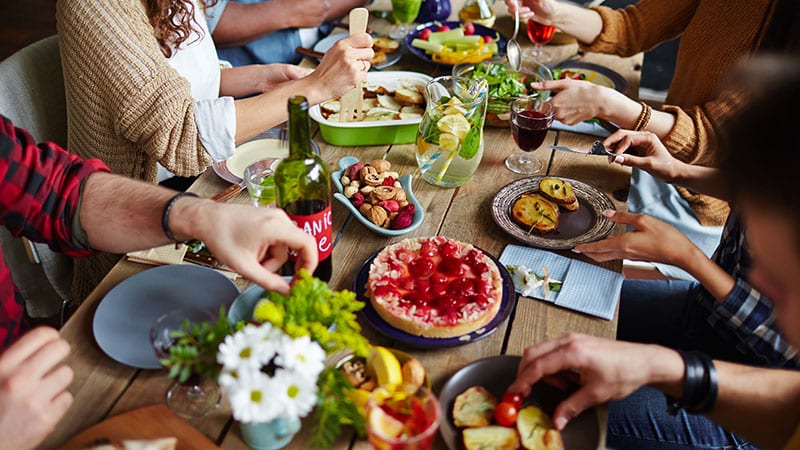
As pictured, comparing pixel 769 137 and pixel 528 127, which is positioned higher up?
pixel 769 137

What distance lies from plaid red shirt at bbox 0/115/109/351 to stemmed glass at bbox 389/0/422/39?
1.30 m

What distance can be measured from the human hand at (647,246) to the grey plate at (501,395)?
14.6 inches

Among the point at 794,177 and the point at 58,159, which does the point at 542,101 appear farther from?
the point at 58,159

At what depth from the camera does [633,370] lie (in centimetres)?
104

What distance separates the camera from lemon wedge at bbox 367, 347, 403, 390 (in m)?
0.99

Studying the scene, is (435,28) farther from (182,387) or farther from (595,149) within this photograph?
(182,387)

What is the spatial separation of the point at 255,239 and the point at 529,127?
0.78m

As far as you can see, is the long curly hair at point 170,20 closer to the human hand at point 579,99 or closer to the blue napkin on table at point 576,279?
the human hand at point 579,99

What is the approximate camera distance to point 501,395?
1.07 meters

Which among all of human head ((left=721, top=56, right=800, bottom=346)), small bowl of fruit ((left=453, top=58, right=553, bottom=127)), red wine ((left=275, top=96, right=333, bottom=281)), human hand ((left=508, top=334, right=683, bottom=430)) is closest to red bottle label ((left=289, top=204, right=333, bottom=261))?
red wine ((left=275, top=96, right=333, bottom=281))

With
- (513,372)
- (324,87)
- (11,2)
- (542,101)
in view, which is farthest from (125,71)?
(11,2)

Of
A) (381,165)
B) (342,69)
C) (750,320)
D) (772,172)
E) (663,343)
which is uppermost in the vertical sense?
(772,172)

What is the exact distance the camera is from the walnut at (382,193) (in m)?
1.44

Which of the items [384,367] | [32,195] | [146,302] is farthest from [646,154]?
[32,195]
